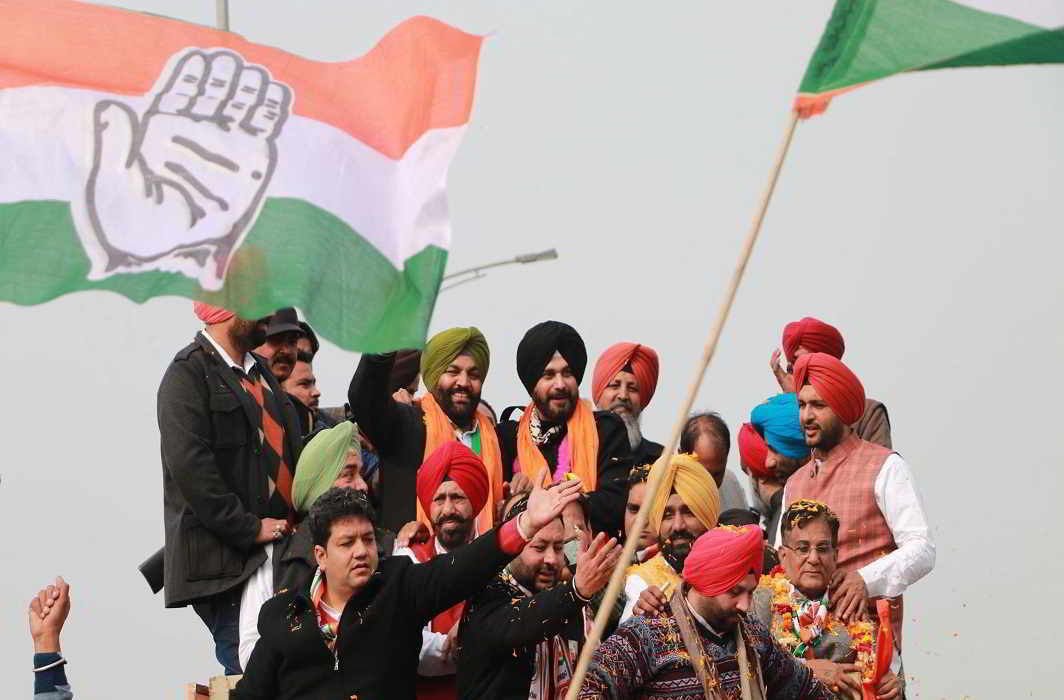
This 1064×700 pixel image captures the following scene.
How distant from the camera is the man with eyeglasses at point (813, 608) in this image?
31.2 feet

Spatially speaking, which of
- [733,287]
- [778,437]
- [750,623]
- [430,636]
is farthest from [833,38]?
[778,437]

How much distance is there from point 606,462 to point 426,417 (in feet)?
2.86

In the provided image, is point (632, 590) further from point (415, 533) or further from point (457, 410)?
point (457, 410)

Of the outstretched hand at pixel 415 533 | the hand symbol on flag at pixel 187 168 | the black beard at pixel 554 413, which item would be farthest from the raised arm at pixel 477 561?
the black beard at pixel 554 413

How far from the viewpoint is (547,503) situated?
330 inches

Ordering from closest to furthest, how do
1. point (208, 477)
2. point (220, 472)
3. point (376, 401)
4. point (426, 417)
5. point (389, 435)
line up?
point (208, 477) < point (220, 472) < point (376, 401) < point (389, 435) < point (426, 417)

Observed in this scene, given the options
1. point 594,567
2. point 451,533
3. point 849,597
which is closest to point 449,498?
point 451,533

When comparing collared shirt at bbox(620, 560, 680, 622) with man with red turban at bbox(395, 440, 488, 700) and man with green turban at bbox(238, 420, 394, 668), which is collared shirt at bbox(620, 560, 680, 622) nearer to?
man with red turban at bbox(395, 440, 488, 700)

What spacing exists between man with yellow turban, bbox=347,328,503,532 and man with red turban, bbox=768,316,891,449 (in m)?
1.63

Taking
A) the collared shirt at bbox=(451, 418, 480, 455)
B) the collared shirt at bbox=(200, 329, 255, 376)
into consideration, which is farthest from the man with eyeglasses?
the collared shirt at bbox=(200, 329, 255, 376)

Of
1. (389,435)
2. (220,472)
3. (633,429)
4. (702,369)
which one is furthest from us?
(633,429)

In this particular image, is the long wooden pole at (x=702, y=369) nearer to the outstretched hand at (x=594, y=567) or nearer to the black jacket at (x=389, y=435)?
the outstretched hand at (x=594, y=567)

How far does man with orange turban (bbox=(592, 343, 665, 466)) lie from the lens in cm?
1159

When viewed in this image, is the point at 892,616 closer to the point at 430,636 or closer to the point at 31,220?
the point at 430,636
